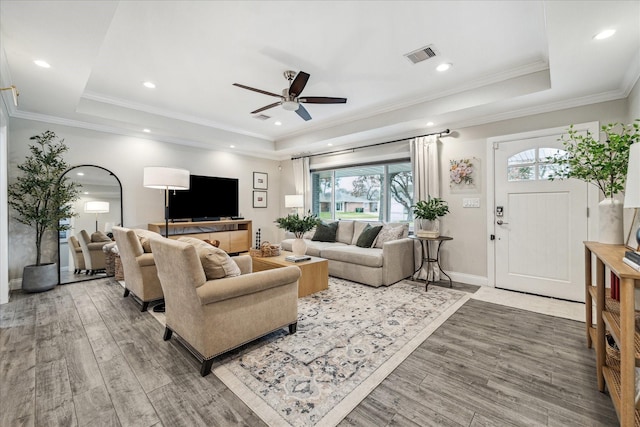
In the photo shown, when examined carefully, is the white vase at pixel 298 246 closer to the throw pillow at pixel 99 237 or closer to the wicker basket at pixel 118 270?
the wicker basket at pixel 118 270

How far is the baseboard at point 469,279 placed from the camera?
4.03 meters

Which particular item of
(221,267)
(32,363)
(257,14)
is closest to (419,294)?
(221,267)

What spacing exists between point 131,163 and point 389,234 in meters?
4.50

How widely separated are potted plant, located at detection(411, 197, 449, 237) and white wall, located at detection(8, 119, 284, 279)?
3.77 meters

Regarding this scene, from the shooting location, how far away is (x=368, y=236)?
4648 millimetres

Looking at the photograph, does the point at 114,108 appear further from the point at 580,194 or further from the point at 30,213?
the point at 580,194

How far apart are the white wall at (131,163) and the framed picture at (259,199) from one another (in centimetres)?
10

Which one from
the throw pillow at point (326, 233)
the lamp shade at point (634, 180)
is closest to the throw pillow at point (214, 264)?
the lamp shade at point (634, 180)

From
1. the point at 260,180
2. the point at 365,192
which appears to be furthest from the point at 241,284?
the point at 260,180

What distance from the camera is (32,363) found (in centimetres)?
204

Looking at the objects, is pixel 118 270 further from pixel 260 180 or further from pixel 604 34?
pixel 604 34

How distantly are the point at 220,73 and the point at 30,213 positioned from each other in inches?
124

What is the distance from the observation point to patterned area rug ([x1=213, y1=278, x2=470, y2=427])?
1.64 meters

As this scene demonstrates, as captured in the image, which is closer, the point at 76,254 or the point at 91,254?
the point at 76,254
